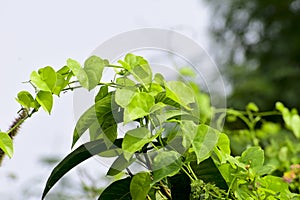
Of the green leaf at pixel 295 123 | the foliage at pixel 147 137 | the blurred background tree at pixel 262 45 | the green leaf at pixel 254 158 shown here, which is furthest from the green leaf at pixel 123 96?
the blurred background tree at pixel 262 45

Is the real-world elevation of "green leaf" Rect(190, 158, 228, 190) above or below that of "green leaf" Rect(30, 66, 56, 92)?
below

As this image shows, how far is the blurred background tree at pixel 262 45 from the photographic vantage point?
15.2 ft

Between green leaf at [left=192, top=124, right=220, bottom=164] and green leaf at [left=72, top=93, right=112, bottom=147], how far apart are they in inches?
3.1

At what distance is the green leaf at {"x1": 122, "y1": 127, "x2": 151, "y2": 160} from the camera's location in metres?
0.42

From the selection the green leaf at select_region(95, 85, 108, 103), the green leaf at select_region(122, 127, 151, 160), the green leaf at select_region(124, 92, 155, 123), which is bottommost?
the green leaf at select_region(122, 127, 151, 160)

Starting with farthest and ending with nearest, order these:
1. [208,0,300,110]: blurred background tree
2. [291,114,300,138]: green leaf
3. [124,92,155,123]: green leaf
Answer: [208,0,300,110]: blurred background tree < [291,114,300,138]: green leaf < [124,92,155,123]: green leaf

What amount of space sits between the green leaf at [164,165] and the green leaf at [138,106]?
0.12 ft

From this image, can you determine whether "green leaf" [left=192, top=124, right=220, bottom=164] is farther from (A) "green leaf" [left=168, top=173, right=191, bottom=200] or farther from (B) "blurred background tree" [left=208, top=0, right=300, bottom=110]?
(B) "blurred background tree" [left=208, top=0, right=300, bottom=110]

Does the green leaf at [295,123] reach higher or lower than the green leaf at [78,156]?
lower

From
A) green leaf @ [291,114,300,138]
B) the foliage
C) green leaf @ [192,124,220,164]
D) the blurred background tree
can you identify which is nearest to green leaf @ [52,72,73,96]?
the foliage

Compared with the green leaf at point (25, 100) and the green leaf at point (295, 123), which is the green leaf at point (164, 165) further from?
the green leaf at point (295, 123)

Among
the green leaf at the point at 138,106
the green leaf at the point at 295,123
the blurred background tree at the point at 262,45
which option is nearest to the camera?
the green leaf at the point at 138,106

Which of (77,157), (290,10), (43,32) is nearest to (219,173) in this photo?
(77,157)

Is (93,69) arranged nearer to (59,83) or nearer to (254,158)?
(59,83)
